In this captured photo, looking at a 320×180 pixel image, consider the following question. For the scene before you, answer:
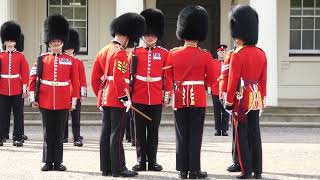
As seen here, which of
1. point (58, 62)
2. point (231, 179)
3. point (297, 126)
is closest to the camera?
point (231, 179)

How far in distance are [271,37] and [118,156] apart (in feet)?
30.9

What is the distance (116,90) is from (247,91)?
60.3 inches

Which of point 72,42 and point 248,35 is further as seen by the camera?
point 72,42

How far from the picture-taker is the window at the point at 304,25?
20781 mm

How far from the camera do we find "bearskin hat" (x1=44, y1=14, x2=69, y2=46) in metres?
9.80

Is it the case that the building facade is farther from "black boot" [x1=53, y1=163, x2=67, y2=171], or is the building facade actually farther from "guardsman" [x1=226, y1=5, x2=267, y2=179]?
"guardsman" [x1=226, y1=5, x2=267, y2=179]

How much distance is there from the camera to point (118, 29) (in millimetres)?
9102

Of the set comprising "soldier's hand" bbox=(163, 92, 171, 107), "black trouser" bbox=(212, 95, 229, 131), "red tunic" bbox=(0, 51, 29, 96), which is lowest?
"black trouser" bbox=(212, 95, 229, 131)

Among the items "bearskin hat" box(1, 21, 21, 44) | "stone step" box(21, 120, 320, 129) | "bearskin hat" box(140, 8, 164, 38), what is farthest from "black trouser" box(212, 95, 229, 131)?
"bearskin hat" box(140, 8, 164, 38)

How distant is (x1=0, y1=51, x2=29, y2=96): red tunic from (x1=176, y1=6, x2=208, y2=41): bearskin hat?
4.09 meters

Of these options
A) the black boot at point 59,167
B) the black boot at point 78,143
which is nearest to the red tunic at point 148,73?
the black boot at point 59,167

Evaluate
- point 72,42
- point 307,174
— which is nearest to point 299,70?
point 72,42

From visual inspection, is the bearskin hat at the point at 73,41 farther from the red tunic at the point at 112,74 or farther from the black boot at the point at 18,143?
the red tunic at the point at 112,74

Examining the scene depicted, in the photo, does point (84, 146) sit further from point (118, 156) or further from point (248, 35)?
point (248, 35)
